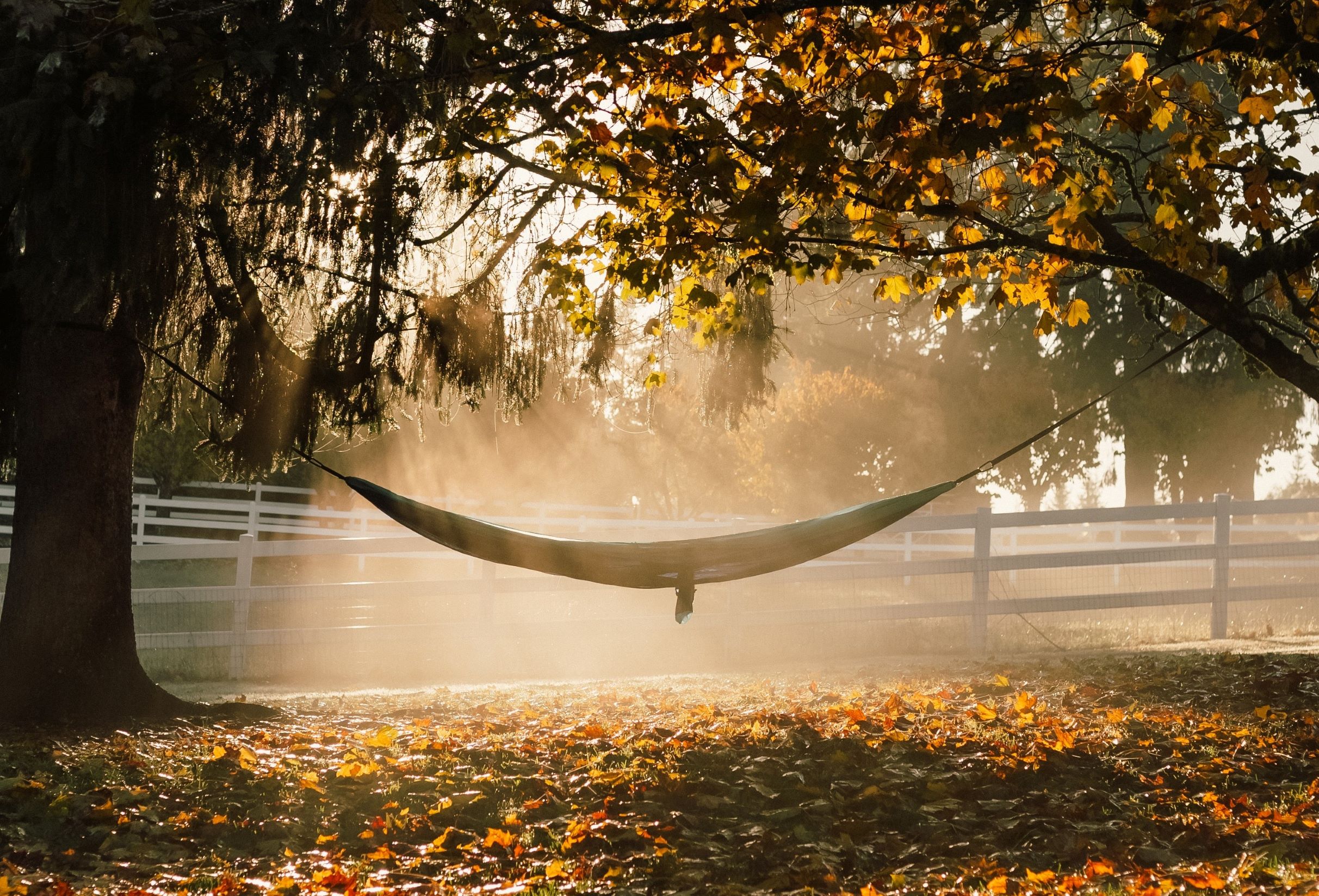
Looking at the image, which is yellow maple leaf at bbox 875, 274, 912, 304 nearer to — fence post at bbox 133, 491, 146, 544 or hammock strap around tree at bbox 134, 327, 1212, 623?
hammock strap around tree at bbox 134, 327, 1212, 623

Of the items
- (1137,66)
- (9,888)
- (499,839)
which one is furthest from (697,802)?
(1137,66)

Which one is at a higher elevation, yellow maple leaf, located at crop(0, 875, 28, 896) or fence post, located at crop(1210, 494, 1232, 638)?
fence post, located at crop(1210, 494, 1232, 638)

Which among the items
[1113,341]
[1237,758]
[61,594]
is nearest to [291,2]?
[61,594]

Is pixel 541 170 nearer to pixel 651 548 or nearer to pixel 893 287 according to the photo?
pixel 893 287

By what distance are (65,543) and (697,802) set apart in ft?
11.8

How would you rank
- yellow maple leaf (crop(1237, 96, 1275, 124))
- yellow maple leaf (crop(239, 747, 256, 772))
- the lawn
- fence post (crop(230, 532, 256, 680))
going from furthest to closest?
fence post (crop(230, 532, 256, 680)) < yellow maple leaf (crop(1237, 96, 1275, 124)) < yellow maple leaf (crop(239, 747, 256, 772)) < the lawn

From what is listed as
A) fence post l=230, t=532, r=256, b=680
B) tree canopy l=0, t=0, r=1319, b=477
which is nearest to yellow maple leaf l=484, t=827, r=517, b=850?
tree canopy l=0, t=0, r=1319, b=477

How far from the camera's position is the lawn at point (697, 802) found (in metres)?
3.86

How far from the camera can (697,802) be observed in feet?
15.1

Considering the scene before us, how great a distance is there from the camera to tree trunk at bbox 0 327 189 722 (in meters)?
6.02

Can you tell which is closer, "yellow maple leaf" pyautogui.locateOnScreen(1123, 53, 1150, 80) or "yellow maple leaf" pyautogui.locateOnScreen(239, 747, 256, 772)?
"yellow maple leaf" pyautogui.locateOnScreen(239, 747, 256, 772)

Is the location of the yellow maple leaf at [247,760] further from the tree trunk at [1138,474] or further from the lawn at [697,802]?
the tree trunk at [1138,474]

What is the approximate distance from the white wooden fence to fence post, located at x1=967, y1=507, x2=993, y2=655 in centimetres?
2

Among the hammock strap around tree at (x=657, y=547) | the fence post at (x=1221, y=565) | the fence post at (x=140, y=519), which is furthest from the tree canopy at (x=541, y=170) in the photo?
the fence post at (x=140, y=519)
